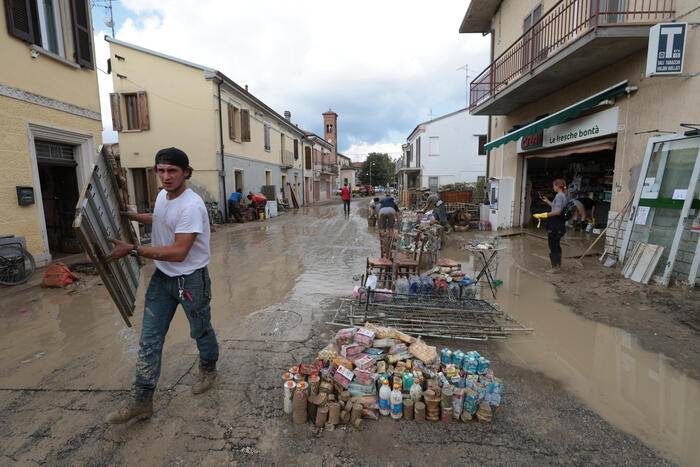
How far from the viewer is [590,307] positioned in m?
4.85

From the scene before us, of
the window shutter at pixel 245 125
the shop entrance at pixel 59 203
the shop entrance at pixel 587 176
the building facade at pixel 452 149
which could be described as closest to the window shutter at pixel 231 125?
the window shutter at pixel 245 125

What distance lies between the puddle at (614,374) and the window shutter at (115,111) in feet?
55.8

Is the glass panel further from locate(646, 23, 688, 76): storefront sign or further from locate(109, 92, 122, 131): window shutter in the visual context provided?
locate(109, 92, 122, 131): window shutter

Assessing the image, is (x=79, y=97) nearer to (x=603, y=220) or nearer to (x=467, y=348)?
(x=467, y=348)

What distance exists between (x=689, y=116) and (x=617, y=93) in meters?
1.52

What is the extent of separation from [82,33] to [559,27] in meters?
11.0

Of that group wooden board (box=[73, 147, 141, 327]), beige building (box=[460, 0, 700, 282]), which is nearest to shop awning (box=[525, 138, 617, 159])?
beige building (box=[460, 0, 700, 282])

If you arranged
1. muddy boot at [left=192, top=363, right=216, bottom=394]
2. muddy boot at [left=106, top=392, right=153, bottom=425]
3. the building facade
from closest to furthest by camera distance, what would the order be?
muddy boot at [left=106, top=392, right=153, bottom=425] < muddy boot at [left=192, top=363, right=216, bottom=394] < the building facade

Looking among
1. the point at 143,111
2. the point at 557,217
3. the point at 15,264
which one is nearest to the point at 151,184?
the point at 143,111

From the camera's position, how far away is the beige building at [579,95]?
603 cm

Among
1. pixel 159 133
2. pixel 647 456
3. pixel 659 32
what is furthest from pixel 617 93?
pixel 159 133

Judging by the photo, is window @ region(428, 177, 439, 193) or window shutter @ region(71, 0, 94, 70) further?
window @ region(428, 177, 439, 193)

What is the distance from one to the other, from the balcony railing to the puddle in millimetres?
5379

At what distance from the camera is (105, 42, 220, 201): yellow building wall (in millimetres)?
14641
